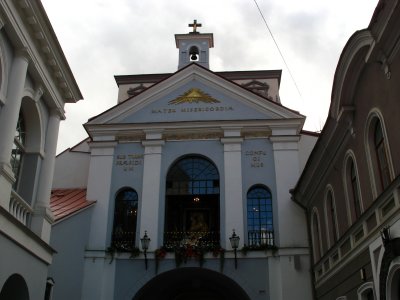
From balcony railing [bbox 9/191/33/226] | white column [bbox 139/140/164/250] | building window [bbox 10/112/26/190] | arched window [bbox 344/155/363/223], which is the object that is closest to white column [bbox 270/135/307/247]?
white column [bbox 139/140/164/250]

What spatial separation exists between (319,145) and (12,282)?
27.9 feet

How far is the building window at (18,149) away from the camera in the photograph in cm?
1252

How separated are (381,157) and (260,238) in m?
9.13

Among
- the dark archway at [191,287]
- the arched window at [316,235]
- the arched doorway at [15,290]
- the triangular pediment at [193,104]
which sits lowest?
the arched doorway at [15,290]

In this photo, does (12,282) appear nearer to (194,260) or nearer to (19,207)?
(19,207)

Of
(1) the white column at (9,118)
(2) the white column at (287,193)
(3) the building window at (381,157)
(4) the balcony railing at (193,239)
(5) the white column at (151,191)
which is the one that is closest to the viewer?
(1) the white column at (9,118)

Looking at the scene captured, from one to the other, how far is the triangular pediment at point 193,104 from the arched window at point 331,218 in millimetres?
6303

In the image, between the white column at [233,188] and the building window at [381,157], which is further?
the white column at [233,188]

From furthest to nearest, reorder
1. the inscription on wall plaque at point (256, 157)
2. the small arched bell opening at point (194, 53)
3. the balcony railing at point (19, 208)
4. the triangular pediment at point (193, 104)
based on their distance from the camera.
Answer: the small arched bell opening at point (194, 53) < the triangular pediment at point (193, 104) < the inscription on wall plaque at point (256, 157) < the balcony railing at point (19, 208)

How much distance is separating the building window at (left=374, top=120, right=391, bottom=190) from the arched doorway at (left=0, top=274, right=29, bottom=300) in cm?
787

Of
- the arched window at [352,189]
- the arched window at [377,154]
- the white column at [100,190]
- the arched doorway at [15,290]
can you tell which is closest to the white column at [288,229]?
the arched window at [352,189]

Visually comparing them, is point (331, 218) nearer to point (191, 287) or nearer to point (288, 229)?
point (288, 229)

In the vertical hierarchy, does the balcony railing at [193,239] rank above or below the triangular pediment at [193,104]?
below

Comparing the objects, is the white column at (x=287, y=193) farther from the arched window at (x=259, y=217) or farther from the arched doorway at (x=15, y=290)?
the arched doorway at (x=15, y=290)
